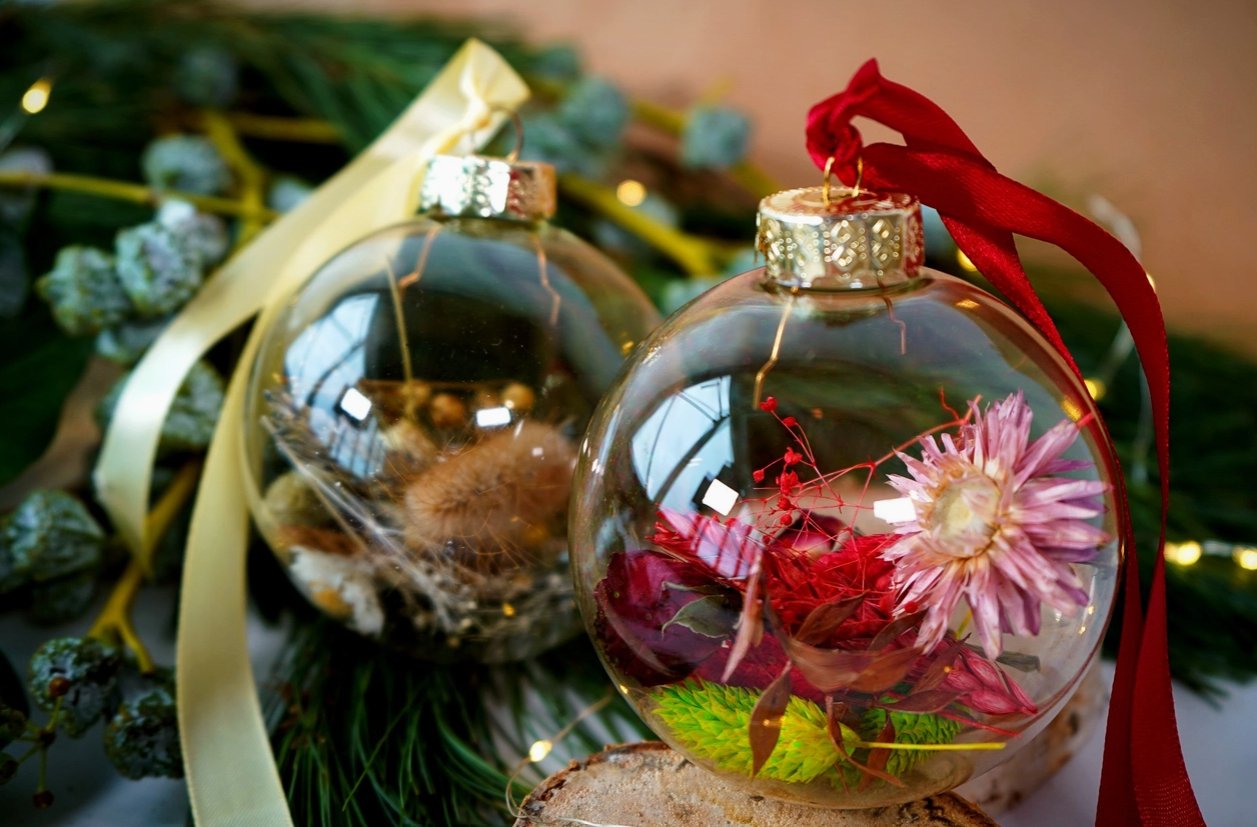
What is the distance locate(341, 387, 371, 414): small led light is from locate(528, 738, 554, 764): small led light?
18cm

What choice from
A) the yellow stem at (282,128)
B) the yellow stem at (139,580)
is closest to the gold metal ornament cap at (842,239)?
the yellow stem at (139,580)

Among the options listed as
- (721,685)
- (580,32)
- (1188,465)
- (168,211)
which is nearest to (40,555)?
(168,211)

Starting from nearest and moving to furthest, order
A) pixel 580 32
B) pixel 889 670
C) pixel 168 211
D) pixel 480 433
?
pixel 889 670 < pixel 480 433 < pixel 168 211 < pixel 580 32

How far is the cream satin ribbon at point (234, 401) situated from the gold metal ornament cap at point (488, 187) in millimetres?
65

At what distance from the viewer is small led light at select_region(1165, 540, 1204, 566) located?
0.72m

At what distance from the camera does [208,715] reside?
53 cm

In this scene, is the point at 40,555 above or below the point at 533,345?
below

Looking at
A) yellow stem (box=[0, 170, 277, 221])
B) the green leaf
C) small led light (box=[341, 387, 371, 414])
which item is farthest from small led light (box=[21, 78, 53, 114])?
small led light (box=[341, 387, 371, 414])

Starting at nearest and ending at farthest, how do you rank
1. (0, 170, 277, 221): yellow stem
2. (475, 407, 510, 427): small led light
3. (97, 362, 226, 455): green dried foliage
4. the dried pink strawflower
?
the dried pink strawflower
(475, 407, 510, 427): small led light
(97, 362, 226, 455): green dried foliage
(0, 170, 277, 221): yellow stem

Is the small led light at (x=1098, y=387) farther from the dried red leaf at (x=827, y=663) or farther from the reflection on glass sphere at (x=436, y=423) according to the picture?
the dried red leaf at (x=827, y=663)

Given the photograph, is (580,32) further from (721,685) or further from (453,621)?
(721,685)

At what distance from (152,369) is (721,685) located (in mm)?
420

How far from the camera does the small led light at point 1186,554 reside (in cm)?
72

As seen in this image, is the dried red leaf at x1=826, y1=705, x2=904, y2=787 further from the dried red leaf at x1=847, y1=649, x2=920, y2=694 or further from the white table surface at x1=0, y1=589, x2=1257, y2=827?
the white table surface at x1=0, y1=589, x2=1257, y2=827
